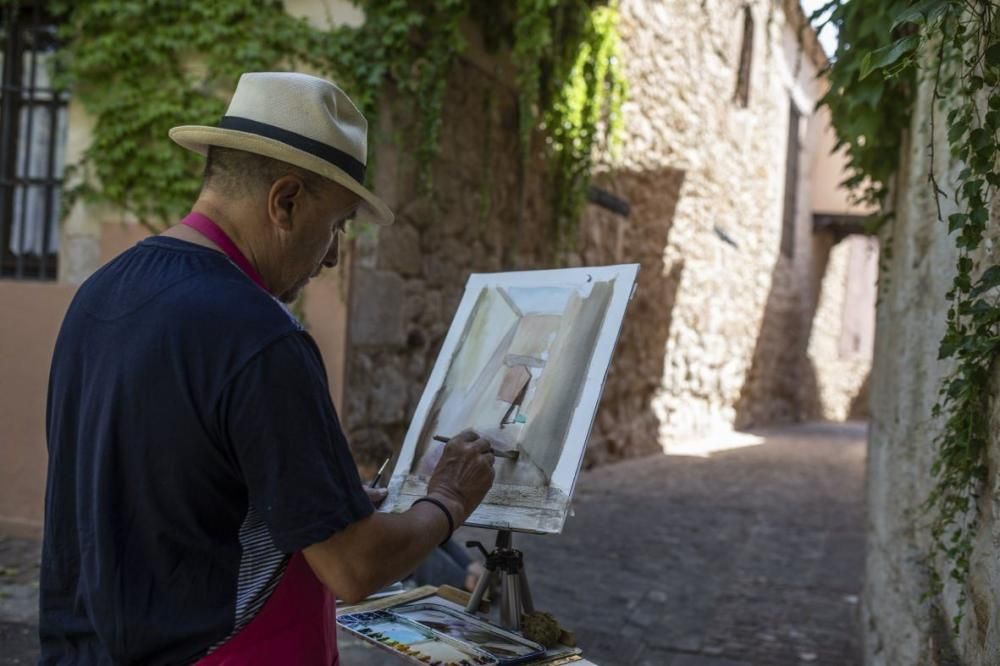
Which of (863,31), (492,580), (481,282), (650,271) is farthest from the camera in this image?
(650,271)

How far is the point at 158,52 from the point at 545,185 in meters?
2.95

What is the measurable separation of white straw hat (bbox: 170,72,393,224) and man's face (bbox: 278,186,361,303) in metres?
0.03

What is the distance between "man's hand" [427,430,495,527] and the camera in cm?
168

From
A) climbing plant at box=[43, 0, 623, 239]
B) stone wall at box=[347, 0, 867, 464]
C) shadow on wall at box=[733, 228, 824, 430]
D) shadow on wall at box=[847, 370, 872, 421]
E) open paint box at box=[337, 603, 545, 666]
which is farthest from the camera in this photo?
shadow on wall at box=[847, 370, 872, 421]

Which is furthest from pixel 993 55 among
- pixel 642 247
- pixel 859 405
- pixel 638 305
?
pixel 859 405

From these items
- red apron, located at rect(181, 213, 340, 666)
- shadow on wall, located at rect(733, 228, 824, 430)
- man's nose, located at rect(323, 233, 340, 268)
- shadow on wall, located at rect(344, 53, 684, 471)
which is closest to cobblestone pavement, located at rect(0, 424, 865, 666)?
shadow on wall, located at rect(344, 53, 684, 471)

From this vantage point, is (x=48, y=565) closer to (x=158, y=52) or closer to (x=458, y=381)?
(x=458, y=381)

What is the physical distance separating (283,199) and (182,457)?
0.41 metres

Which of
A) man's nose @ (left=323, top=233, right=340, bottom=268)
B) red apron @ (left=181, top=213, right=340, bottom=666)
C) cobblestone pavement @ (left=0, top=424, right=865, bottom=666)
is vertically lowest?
cobblestone pavement @ (left=0, top=424, right=865, bottom=666)

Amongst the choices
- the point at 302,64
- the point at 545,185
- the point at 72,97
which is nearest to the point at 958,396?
the point at 302,64

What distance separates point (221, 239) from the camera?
57.9 inches

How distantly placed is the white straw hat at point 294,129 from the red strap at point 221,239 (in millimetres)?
120

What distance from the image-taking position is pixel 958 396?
1881 mm

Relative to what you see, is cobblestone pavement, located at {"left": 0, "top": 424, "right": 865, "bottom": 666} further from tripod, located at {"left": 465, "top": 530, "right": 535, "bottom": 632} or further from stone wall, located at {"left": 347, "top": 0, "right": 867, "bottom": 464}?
tripod, located at {"left": 465, "top": 530, "right": 535, "bottom": 632}
